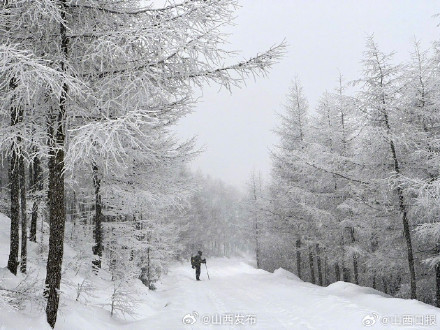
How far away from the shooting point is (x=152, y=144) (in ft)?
37.5

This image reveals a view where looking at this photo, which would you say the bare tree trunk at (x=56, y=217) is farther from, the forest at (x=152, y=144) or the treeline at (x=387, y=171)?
the treeline at (x=387, y=171)

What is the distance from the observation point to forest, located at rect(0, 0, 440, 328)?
4.91 metres

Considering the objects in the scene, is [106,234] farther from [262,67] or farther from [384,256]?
[384,256]

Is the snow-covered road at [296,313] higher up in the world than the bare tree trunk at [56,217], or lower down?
lower down

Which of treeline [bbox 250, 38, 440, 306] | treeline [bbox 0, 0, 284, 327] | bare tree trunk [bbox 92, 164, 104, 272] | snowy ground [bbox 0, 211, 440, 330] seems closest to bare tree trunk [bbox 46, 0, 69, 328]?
treeline [bbox 0, 0, 284, 327]

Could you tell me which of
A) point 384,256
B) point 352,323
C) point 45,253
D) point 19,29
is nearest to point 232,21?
point 19,29

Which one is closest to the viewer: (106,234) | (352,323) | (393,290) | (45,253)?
(352,323)

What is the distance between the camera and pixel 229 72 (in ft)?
18.4

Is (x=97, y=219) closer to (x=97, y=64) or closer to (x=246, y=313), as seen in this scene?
(x=246, y=313)

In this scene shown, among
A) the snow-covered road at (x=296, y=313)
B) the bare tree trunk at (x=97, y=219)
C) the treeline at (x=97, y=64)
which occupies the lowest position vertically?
the snow-covered road at (x=296, y=313)

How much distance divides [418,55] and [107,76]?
12.3 m

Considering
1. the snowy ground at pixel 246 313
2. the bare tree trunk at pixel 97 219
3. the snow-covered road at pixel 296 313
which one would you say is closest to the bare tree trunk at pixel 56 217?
the snowy ground at pixel 246 313

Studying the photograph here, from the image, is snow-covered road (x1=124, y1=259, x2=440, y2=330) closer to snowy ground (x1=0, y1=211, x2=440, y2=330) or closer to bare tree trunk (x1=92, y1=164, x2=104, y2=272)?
snowy ground (x1=0, y1=211, x2=440, y2=330)

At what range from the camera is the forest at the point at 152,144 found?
4906mm
